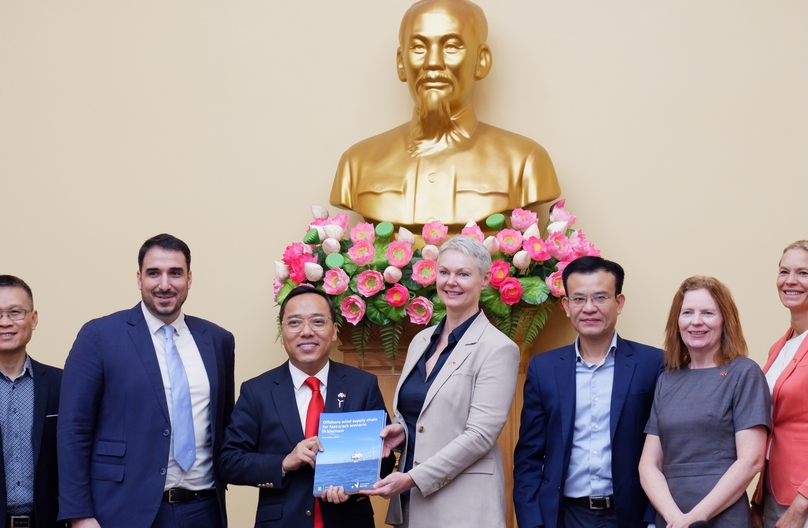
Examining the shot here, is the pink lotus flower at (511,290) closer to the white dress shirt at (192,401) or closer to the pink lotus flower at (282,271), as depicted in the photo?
the pink lotus flower at (282,271)

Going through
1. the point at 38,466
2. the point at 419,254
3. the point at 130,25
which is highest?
the point at 130,25

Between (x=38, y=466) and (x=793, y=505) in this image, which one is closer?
(x=793, y=505)

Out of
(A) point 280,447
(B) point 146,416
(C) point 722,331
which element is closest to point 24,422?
(B) point 146,416

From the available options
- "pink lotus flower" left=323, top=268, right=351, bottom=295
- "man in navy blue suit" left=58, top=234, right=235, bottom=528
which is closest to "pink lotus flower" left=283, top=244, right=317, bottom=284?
"pink lotus flower" left=323, top=268, right=351, bottom=295

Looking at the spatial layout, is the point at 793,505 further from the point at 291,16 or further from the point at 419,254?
the point at 291,16

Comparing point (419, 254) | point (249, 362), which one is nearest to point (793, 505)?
point (419, 254)

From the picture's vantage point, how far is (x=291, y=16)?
4.72m

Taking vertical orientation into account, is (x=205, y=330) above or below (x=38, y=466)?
above

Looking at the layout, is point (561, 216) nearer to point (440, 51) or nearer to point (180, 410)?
point (440, 51)

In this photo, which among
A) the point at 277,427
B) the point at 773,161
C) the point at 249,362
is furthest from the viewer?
the point at 249,362

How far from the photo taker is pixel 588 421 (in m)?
2.71

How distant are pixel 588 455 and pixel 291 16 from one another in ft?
9.52

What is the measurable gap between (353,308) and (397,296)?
18 centimetres

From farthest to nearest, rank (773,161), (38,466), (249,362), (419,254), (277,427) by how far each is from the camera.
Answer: (249,362)
(773,161)
(419,254)
(38,466)
(277,427)
